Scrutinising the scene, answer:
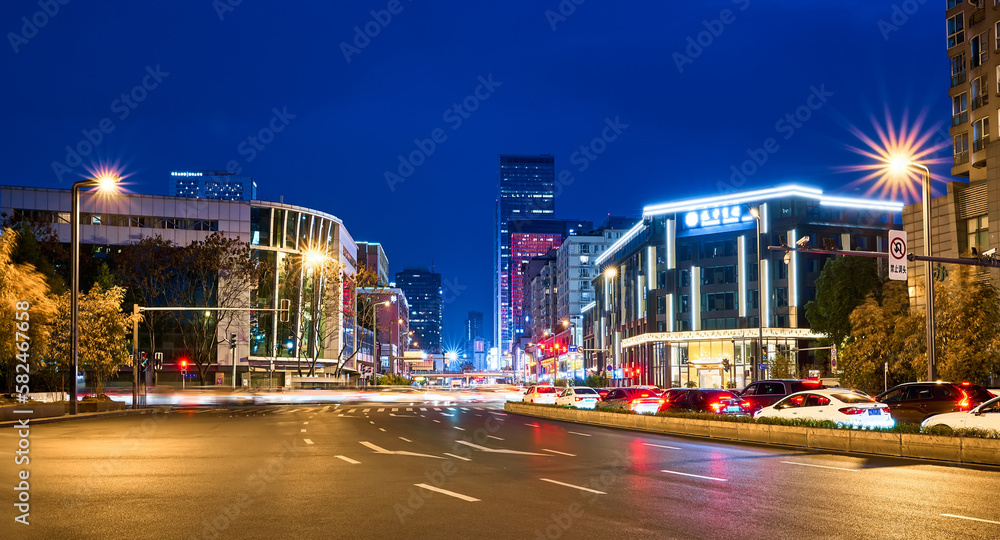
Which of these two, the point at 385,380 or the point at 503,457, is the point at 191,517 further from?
the point at 385,380

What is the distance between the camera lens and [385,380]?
328 feet

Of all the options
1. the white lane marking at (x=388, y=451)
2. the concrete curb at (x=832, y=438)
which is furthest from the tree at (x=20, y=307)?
the concrete curb at (x=832, y=438)

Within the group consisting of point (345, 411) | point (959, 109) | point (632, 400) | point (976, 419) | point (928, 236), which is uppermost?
point (959, 109)

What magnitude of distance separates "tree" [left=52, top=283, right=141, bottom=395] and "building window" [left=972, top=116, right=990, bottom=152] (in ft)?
171

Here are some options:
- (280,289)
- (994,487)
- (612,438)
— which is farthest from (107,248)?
(994,487)

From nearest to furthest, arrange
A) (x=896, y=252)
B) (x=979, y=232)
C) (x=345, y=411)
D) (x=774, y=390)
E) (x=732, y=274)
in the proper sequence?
(x=896, y=252)
(x=774, y=390)
(x=345, y=411)
(x=979, y=232)
(x=732, y=274)

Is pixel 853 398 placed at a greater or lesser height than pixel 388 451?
greater

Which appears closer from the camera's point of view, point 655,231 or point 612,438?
point 612,438

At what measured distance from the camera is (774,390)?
111ft

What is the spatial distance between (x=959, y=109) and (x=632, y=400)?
1457 inches

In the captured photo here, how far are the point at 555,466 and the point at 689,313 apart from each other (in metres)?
85.9

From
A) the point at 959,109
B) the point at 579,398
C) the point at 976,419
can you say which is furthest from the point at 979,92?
the point at 976,419

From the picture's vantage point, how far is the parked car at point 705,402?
33219mm

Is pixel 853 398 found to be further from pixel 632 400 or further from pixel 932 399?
pixel 632 400
